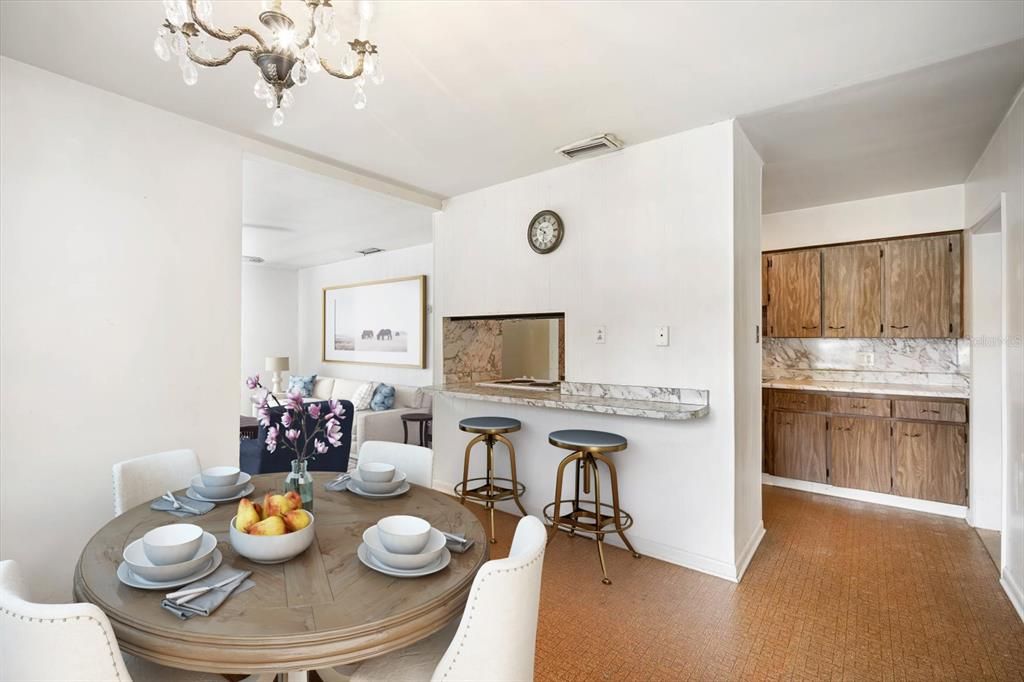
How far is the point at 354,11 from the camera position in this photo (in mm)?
1839

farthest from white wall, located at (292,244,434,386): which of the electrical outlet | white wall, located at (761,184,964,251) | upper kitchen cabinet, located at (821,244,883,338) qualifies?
upper kitchen cabinet, located at (821,244,883,338)

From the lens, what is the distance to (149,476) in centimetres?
205

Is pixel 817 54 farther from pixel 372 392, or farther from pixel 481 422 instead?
pixel 372 392

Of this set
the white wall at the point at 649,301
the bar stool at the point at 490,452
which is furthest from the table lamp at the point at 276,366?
the bar stool at the point at 490,452

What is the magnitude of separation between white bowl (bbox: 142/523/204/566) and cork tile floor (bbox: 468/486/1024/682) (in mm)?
1393

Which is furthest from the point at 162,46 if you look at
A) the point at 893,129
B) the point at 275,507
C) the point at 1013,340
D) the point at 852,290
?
the point at 852,290

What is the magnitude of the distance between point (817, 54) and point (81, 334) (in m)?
3.55

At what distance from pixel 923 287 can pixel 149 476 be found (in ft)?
17.5

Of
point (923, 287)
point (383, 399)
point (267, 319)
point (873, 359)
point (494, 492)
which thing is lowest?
point (494, 492)

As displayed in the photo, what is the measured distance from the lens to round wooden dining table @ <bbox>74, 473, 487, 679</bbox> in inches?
39.5

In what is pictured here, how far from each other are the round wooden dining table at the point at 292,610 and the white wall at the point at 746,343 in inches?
77.4

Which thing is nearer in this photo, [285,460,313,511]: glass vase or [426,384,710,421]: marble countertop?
[285,460,313,511]: glass vase

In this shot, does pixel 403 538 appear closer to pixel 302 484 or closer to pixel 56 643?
pixel 302 484

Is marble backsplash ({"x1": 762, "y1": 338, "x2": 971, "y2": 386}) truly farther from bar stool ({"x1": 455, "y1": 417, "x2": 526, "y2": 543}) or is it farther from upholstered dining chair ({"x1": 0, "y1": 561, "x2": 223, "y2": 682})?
upholstered dining chair ({"x1": 0, "y1": 561, "x2": 223, "y2": 682})
